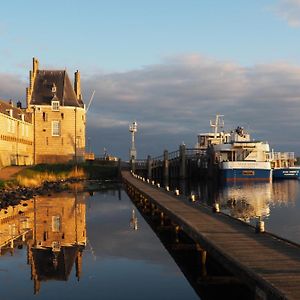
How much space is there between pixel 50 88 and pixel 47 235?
5606cm

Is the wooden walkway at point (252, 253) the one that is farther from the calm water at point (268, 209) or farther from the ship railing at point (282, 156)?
the ship railing at point (282, 156)

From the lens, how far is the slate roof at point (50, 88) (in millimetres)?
73688

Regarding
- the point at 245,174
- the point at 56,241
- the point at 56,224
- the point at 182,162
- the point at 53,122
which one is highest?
the point at 53,122

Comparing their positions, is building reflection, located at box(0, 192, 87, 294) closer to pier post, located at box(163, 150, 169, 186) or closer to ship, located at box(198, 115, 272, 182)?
ship, located at box(198, 115, 272, 182)

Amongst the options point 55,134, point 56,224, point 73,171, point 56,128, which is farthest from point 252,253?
point 56,128

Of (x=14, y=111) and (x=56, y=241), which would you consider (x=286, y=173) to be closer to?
(x=14, y=111)

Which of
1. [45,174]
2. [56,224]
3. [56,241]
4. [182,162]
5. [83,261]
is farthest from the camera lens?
[182,162]

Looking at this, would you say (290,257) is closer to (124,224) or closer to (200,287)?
(200,287)

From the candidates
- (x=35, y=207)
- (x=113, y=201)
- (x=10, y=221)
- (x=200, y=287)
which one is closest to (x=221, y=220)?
(x=200, y=287)

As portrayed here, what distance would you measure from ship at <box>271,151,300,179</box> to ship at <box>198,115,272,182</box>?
12.3 m

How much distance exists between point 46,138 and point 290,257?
65047 millimetres

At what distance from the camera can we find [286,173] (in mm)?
82938

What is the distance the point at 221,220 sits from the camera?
18.4 metres

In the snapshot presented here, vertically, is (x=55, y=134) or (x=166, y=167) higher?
(x=55, y=134)
